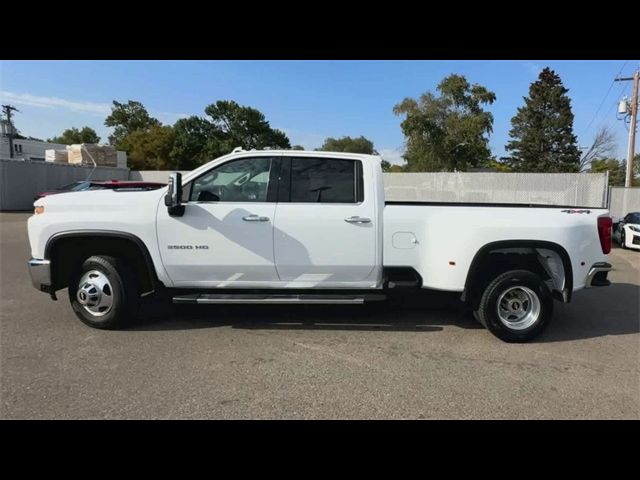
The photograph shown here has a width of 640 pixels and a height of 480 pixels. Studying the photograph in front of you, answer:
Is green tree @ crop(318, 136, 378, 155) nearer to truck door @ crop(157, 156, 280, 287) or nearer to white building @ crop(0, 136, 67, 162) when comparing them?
white building @ crop(0, 136, 67, 162)

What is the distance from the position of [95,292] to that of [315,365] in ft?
8.64

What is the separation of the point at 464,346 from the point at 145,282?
11.8 feet

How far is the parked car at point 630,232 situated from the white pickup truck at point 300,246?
987cm

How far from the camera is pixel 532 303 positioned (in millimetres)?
4809

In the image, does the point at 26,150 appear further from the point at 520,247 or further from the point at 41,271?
the point at 520,247

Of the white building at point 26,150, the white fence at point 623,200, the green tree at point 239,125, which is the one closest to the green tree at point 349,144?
the green tree at point 239,125

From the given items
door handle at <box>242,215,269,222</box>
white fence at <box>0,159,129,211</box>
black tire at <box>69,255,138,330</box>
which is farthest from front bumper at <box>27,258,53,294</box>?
white fence at <box>0,159,129,211</box>

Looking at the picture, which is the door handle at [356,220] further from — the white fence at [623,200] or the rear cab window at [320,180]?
the white fence at [623,200]

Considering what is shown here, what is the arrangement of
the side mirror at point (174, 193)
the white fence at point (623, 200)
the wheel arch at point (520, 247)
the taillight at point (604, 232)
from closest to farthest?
1. the side mirror at point (174, 193)
2. the wheel arch at point (520, 247)
3. the taillight at point (604, 232)
4. the white fence at point (623, 200)

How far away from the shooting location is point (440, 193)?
19.7m

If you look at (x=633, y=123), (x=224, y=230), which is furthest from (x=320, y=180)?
(x=633, y=123)

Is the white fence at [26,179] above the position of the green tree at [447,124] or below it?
→ below

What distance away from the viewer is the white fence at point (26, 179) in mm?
21594

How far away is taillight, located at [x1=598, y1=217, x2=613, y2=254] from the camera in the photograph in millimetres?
4766
